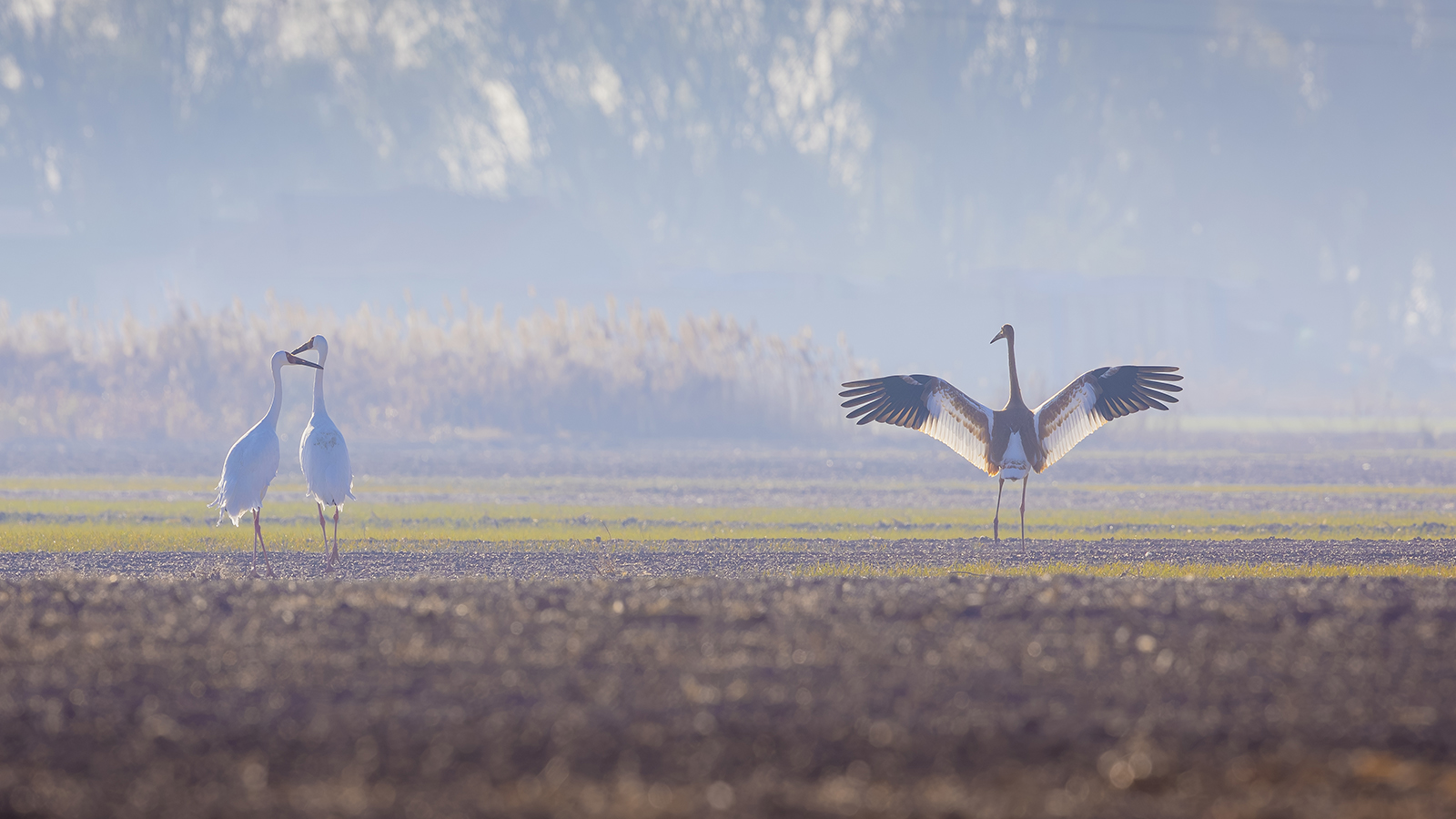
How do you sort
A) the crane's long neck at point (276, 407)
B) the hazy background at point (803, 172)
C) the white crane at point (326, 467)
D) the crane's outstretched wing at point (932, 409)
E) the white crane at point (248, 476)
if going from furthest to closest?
the hazy background at point (803, 172) → the crane's outstretched wing at point (932, 409) → the crane's long neck at point (276, 407) → the white crane at point (326, 467) → the white crane at point (248, 476)

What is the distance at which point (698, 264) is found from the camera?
250 ft

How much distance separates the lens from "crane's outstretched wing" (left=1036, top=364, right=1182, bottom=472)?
15000mm

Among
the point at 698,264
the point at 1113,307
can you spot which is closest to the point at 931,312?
the point at 1113,307

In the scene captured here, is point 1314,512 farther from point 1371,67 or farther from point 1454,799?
point 1371,67

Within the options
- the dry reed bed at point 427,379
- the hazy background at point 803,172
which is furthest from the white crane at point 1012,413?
the hazy background at point 803,172

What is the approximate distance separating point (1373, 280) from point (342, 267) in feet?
189

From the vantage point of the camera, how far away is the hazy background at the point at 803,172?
6269 centimetres

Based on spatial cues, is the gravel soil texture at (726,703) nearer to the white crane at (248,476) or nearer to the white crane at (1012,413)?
the white crane at (248,476)

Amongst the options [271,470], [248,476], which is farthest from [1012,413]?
[248,476]

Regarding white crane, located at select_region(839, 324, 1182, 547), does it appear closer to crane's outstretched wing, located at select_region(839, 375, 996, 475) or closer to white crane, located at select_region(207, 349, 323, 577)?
crane's outstretched wing, located at select_region(839, 375, 996, 475)

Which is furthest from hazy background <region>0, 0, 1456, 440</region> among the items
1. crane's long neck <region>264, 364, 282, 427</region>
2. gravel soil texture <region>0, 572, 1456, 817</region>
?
gravel soil texture <region>0, 572, 1456, 817</region>

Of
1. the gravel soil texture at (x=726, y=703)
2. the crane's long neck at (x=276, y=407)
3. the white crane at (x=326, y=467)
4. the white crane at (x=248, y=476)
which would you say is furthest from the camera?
the crane's long neck at (x=276, y=407)

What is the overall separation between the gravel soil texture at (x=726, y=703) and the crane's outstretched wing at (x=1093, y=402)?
4831mm

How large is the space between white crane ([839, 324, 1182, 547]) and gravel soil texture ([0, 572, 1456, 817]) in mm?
4871
